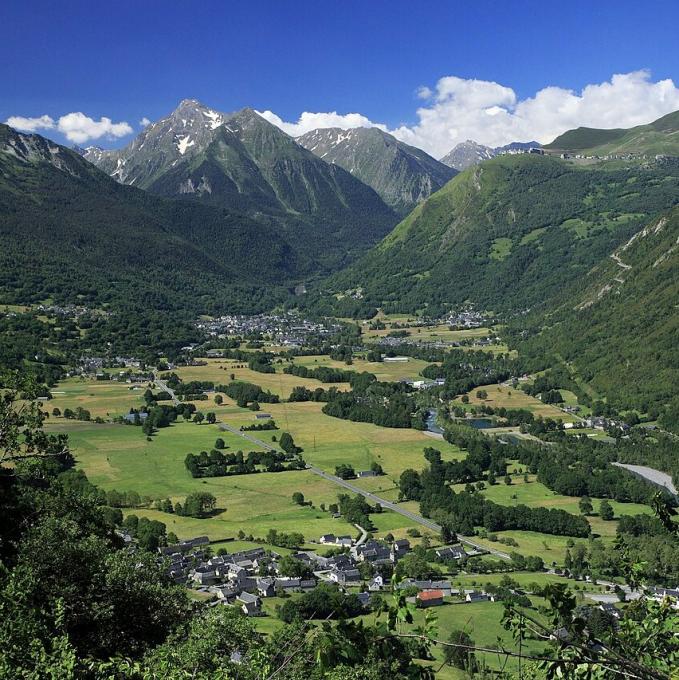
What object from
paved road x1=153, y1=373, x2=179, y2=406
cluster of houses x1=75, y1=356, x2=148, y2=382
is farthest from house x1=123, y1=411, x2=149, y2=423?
cluster of houses x1=75, y1=356, x2=148, y2=382

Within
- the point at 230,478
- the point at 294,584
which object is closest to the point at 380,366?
the point at 230,478

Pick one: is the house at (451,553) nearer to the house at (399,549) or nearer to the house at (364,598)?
the house at (399,549)

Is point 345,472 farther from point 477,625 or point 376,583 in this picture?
point 477,625

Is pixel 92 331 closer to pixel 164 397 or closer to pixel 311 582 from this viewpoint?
pixel 164 397

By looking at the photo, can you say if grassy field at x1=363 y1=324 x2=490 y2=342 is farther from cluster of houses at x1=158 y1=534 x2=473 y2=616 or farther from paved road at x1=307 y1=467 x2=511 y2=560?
cluster of houses at x1=158 y1=534 x2=473 y2=616

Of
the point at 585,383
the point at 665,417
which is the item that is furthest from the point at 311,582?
the point at 585,383

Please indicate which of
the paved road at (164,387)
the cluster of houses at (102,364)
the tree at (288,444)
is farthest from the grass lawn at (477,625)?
the cluster of houses at (102,364)
